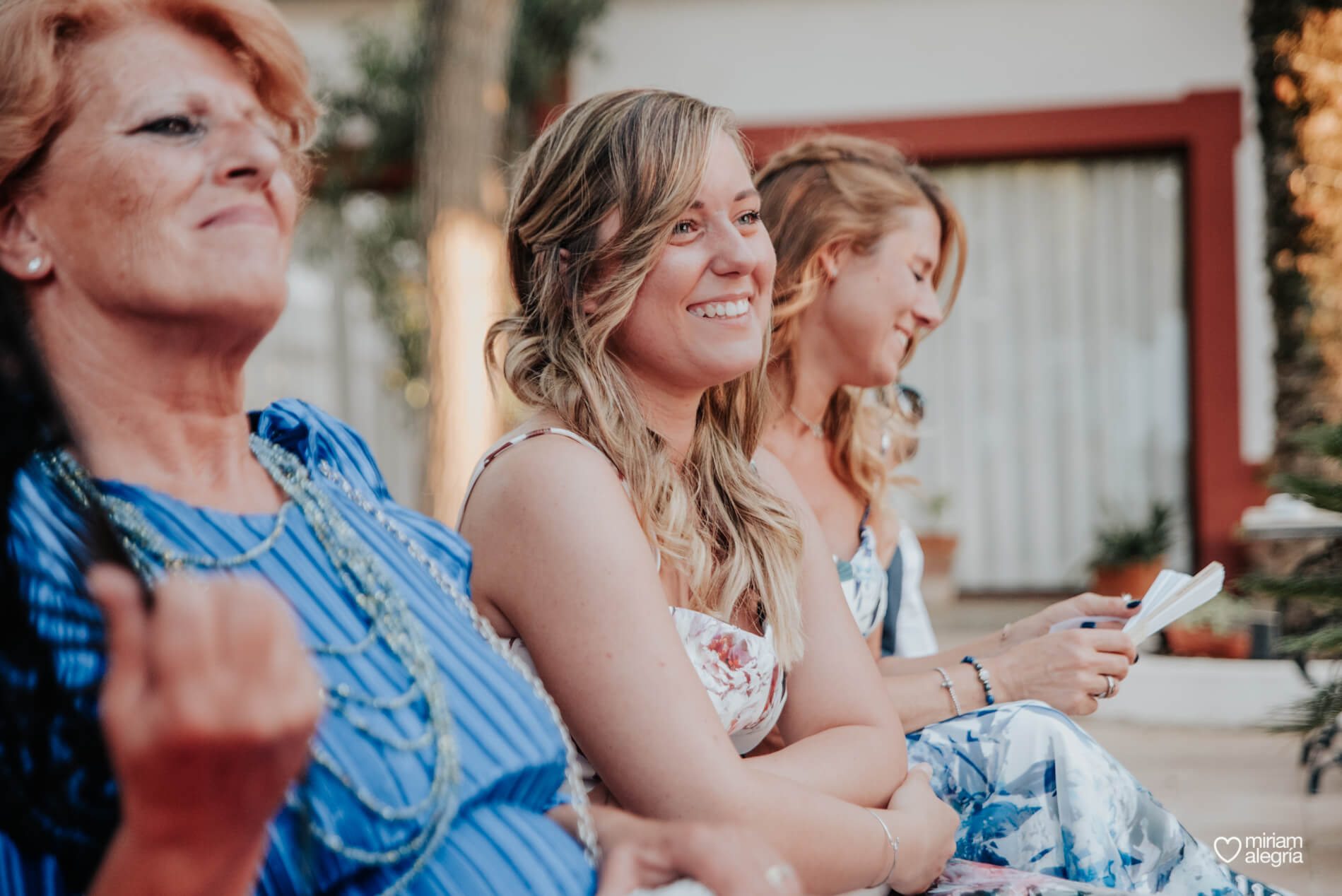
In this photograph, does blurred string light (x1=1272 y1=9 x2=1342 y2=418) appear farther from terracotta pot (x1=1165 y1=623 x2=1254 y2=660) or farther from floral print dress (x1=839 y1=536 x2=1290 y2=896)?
floral print dress (x1=839 y1=536 x2=1290 y2=896)

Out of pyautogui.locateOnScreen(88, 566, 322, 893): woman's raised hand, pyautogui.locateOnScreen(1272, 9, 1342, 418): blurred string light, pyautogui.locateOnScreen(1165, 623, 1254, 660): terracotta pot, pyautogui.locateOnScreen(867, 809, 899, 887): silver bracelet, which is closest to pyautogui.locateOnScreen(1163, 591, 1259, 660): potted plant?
pyautogui.locateOnScreen(1165, 623, 1254, 660): terracotta pot

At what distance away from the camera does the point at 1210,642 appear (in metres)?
6.25

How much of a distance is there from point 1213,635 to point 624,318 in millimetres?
5397

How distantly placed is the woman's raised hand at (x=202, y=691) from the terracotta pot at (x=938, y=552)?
7.20 meters

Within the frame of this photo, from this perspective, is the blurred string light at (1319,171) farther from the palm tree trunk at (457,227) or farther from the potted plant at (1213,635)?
the palm tree trunk at (457,227)

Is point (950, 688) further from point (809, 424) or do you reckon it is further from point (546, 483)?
point (546, 483)

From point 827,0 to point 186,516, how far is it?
760 centimetres

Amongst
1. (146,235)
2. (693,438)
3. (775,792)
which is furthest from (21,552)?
(693,438)

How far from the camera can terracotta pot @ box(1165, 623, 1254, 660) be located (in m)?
6.19

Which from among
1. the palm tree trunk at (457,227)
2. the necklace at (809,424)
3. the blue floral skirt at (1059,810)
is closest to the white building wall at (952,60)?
the palm tree trunk at (457,227)

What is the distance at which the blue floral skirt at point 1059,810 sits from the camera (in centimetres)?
189

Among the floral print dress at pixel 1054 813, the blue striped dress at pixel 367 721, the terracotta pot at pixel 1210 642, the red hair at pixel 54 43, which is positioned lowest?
the terracotta pot at pixel 1210 642

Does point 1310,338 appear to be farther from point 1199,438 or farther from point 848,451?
point 848,451

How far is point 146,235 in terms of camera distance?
3.82ft
